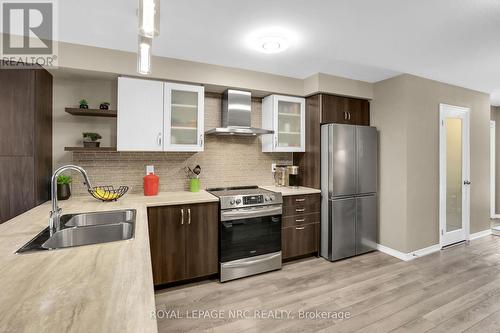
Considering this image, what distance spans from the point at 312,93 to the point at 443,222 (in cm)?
273

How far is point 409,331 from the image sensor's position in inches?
76.6

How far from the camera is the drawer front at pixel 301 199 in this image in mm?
3180

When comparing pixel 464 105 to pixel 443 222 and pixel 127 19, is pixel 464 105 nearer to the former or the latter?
pixel 443 222

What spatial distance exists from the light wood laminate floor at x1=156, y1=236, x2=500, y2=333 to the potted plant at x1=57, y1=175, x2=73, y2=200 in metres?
1.39

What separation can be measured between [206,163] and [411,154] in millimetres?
2754

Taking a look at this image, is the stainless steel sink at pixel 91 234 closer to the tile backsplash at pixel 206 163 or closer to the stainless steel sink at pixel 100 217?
the stainless steel sink at pixel 100 217

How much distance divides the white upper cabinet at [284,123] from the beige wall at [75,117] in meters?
1.95

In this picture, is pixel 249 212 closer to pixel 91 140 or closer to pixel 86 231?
pixel 86 231

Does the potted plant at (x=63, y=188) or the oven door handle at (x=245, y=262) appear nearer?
the potted plant at (x=63, y=188)

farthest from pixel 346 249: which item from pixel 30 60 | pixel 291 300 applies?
pixel 30 60

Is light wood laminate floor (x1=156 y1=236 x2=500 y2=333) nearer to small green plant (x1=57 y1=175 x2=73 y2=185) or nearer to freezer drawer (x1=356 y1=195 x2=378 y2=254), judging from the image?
freezer drawer (x1=356 y1=195 x2=378 y2=254)

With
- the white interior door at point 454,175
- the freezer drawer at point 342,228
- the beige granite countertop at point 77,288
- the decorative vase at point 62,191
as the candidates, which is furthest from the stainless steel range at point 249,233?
the white interior door at point 454,175

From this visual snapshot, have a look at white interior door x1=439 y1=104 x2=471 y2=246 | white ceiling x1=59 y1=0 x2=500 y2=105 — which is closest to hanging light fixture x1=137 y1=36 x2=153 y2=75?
white ceiling x1=59 y1=0 x2=500 y2=105

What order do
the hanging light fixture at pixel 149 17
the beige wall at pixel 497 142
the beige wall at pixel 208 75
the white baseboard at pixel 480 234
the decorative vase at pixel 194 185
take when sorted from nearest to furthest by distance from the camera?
the hanging light fixture at pixel 149 17, the beige wall at pixel 208 75, the decorative vase at pixel 194 185, the white baseboard at pixel 480 234, the beige wall at pixel 497 142
